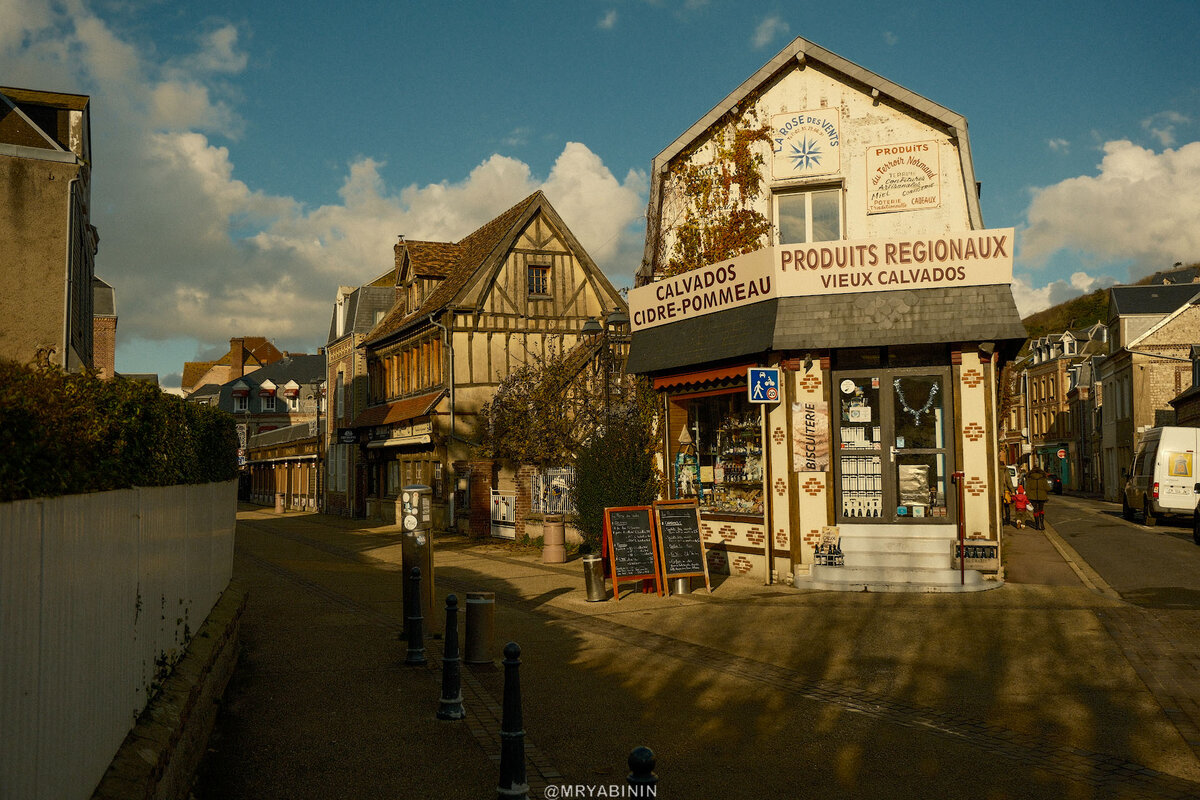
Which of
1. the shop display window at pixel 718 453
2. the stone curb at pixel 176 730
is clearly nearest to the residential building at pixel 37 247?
the stone curb at pixel 176 730

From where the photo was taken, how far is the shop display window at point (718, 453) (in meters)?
16.4

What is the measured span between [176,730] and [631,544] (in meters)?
8.98

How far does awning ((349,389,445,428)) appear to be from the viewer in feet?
96.4

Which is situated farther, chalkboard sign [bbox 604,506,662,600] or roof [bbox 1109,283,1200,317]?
roof [bbox 1109,283,1200,317]

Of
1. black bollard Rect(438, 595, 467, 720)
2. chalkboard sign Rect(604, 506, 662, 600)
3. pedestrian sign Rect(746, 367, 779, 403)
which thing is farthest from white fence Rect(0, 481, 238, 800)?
pedestrian sign Rect(746, 367, 779, 403)

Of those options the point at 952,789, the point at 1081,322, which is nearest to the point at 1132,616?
the point at 952,789

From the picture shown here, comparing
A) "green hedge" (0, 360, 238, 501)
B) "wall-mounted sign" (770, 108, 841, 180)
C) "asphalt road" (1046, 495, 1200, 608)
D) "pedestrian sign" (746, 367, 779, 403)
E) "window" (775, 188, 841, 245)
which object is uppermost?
"wall-mounted sign" (770, 108, 841, 180)

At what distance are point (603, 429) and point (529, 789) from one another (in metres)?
15.1

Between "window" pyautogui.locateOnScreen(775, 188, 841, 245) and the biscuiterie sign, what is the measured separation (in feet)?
2.74

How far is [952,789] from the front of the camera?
5.94 m

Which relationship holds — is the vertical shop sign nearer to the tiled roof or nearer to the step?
the step

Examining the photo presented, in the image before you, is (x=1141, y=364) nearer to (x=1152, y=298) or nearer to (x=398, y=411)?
(x=1152, y=298)

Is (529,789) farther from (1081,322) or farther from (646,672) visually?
(1081,322)

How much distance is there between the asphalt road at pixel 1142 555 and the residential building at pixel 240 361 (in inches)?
2476
